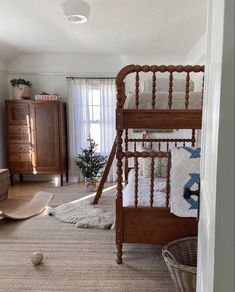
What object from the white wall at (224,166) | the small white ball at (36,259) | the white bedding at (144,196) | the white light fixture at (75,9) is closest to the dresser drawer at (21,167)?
the white bedding at (144,196)

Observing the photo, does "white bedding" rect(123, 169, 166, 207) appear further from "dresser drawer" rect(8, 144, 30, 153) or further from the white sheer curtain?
"dresser drawer" rect(8, 144, 30, 153)

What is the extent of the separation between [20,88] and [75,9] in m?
2.50

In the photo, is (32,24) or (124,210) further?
(32,24)

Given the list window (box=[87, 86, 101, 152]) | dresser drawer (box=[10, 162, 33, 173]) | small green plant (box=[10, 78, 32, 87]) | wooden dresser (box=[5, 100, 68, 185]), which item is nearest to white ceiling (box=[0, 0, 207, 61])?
small green plant (box=[10, 78, 32, 87])

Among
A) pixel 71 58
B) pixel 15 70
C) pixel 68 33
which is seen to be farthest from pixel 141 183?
pixel 15 70

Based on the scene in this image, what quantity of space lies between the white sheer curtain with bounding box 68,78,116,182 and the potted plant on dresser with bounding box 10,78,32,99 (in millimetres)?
763

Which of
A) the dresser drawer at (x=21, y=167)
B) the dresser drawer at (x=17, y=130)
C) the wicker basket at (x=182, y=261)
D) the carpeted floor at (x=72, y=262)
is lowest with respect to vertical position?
the carpeted floor at (x=72, y=262)

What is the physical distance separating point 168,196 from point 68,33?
8.72ft

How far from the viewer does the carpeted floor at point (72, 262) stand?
6.37ft

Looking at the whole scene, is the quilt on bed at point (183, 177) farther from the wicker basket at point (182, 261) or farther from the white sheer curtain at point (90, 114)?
the white sheer curtain at point (90, 114)

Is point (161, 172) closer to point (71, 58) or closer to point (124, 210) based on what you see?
point (124, 210)

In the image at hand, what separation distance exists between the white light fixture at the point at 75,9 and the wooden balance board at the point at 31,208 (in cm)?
234

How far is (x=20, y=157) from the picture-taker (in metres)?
4.61

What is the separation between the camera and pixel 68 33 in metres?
3.51
